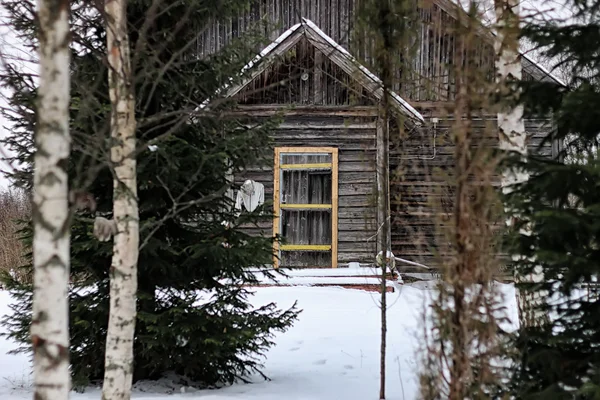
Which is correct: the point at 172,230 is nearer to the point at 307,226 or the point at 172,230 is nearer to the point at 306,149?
the point at 306,149

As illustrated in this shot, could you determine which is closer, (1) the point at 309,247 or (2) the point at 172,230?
(2) the point at 172,230

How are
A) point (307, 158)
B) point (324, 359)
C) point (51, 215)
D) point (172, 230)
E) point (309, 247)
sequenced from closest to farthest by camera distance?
point (51, 215)
point (172, 230)
point (324, 359)
point (309, 247)
point (307, 158)

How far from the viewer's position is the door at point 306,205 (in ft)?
42.9

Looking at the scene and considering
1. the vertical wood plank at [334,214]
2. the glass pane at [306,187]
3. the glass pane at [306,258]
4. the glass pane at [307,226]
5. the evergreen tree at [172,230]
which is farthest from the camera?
the glass pane at [306,187]

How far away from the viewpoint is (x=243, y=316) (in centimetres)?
678

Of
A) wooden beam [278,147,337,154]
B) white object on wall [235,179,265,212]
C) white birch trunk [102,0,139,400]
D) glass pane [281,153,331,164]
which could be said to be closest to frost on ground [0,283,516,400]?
white object on wall [235,179,265,212]

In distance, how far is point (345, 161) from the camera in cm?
1314

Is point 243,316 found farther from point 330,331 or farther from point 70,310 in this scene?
point 330,331

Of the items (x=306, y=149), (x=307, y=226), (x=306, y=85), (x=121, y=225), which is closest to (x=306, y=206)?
(x=307, y=226)

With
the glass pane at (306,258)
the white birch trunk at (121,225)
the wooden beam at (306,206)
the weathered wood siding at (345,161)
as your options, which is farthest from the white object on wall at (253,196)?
the white birch trunk at (121,225)

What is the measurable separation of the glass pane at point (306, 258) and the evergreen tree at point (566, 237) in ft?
27.5

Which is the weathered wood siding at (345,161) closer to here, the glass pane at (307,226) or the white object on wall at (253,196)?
the white object on wall at (253,196)

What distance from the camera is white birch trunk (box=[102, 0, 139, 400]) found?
438cm

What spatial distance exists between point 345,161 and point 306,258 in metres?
2.13
